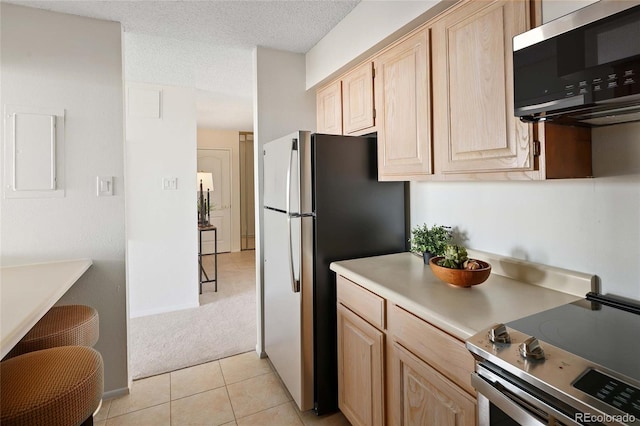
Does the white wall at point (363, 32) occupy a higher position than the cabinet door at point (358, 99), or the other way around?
the white wall at point (363, 32)

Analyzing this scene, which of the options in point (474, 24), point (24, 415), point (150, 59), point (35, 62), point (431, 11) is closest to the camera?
point (24, 415)

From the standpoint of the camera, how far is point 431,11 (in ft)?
5.00

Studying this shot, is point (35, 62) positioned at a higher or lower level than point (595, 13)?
higher

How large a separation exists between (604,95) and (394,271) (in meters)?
1.10

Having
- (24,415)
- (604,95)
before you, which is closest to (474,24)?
(604,95)

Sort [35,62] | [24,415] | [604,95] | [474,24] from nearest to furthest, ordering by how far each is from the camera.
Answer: [604,95], [24,415], [474,24], [35,62]

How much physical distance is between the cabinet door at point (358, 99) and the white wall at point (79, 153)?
4.90 feet

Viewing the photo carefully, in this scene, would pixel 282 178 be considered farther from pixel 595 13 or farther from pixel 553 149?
pixel 595 13

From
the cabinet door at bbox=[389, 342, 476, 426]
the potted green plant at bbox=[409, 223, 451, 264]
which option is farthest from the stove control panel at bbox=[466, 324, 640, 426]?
the potted green plant at bbox=[409, 223, 451, 264]

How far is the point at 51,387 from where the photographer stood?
1.03 meters

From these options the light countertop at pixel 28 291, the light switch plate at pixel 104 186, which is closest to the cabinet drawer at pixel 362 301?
the light countertop at pixel 28 291

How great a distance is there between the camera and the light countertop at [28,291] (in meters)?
→ 1.09

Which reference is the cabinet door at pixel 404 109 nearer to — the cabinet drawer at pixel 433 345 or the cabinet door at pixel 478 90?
the cabinet door at pixel 478 90

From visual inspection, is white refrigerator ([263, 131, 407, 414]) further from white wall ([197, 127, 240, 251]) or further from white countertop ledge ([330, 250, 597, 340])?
white wall ([197, 127, 240, 251])
